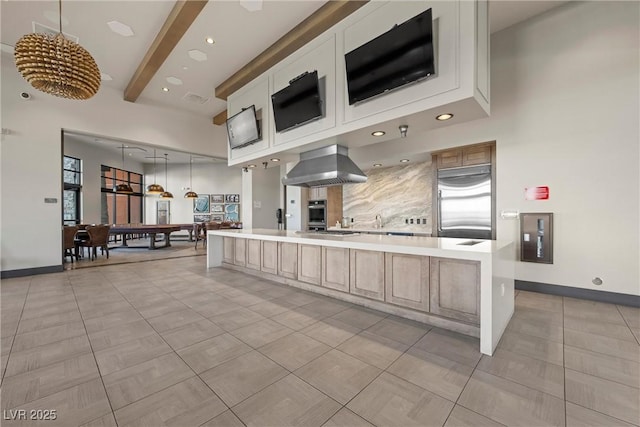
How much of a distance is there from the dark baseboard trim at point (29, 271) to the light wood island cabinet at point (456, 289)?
270 inches

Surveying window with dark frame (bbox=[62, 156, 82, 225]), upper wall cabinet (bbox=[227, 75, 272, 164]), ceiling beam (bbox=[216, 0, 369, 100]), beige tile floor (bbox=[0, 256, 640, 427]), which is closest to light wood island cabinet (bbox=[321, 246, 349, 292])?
beige tile floor (bbox=[0, 256, 640, 427])

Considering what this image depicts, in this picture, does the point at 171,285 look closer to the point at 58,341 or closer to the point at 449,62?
the point at 58,341

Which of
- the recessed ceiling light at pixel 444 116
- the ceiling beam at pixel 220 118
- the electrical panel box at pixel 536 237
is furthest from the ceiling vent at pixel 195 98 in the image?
the electrical panel box at pixel 536 237

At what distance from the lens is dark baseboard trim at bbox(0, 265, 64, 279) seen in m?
4.61

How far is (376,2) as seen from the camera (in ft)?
9.45

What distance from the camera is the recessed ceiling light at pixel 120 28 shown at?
3836mm

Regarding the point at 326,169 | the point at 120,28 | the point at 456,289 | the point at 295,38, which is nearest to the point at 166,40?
the point at 120,28

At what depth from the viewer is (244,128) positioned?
4.69 m

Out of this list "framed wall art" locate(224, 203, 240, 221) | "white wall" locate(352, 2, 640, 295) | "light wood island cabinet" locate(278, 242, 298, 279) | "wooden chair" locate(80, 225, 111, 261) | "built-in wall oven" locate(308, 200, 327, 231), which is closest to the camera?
"white wall" locate(352, 2, 640, 295)

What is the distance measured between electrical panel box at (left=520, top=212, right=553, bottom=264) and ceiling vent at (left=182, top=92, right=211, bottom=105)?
6.86m

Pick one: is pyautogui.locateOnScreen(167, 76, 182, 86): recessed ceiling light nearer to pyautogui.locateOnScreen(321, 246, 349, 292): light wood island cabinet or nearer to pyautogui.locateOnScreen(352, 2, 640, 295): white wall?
pyautogui.locateOnScreen(321, 246, 349, 292): light wood island cabinet

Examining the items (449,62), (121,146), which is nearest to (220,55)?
(449,62)

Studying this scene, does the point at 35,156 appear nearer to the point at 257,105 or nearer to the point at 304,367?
the point at 257,105

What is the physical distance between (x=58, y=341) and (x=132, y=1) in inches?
162
